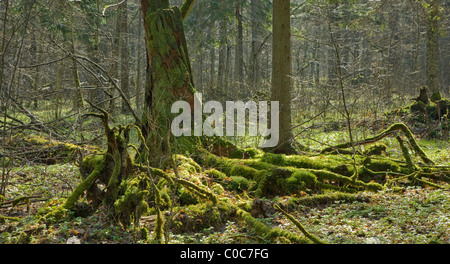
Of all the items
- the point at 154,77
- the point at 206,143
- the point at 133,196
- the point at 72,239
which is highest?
the point at 154,77

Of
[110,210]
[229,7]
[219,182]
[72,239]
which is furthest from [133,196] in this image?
[229,7]

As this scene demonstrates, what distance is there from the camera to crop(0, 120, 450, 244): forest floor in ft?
12.9

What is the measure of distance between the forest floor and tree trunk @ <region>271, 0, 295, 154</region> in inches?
108

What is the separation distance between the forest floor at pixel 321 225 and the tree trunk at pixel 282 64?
274 centimetres

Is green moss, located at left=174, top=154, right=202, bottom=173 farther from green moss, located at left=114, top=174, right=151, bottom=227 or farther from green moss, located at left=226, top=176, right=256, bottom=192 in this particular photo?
green moss, located at left=114, top=174, right=151, bottom=227

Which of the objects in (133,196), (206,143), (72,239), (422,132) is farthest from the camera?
(422,132)

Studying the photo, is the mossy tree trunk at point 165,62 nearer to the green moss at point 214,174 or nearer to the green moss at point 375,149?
the green moss at point 214,174

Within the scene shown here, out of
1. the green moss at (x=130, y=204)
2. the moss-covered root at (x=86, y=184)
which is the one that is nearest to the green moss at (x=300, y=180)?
the green moss at (x=130, y=204)

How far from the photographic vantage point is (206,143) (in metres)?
7.05

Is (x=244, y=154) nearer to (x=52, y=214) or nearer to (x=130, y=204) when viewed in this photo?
(x=130, y=204)

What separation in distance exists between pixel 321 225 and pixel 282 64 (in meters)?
4.51

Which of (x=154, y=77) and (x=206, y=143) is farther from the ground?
(x=154, y=77)
